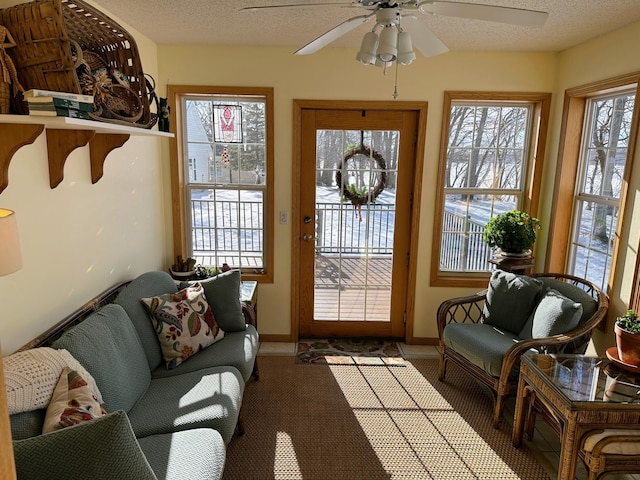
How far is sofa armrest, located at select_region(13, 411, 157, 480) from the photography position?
1.23 m

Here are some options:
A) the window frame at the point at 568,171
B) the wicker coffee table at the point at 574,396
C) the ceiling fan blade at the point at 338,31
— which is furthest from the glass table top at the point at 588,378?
the ceiling fan blade at the point at 338,31

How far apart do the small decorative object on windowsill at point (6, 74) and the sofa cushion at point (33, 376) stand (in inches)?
35.8

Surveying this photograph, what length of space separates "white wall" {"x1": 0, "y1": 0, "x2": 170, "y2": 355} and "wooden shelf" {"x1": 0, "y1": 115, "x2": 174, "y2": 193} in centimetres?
4

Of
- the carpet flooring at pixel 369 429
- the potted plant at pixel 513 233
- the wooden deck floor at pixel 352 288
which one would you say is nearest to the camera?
the carpet flooring at pixel 369 429

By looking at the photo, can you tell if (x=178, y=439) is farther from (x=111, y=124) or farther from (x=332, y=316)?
(x=332, y=316)

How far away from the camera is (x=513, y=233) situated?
3.19 metres

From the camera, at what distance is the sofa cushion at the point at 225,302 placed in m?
2.84

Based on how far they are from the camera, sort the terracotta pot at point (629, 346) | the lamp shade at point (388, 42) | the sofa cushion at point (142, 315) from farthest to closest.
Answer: the sofa cushion at point (142, 315)
the terracotta pot at point (629, 346)
the lamp shade at point (388, 42)

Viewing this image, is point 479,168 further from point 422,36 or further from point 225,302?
point 225,302

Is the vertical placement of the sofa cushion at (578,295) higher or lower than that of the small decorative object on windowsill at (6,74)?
lower

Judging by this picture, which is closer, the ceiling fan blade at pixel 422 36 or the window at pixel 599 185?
the ceiling fan blade at pixel 422 36

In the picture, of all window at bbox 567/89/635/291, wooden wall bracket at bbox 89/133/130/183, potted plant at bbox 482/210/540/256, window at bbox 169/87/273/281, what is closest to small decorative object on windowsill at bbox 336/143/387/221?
window at bbox 169/87/273/281

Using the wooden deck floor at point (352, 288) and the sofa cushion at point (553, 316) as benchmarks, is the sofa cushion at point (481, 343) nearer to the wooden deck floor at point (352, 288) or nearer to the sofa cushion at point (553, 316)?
the sofa cushion at point (553, 316)

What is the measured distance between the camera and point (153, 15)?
8.60ft
